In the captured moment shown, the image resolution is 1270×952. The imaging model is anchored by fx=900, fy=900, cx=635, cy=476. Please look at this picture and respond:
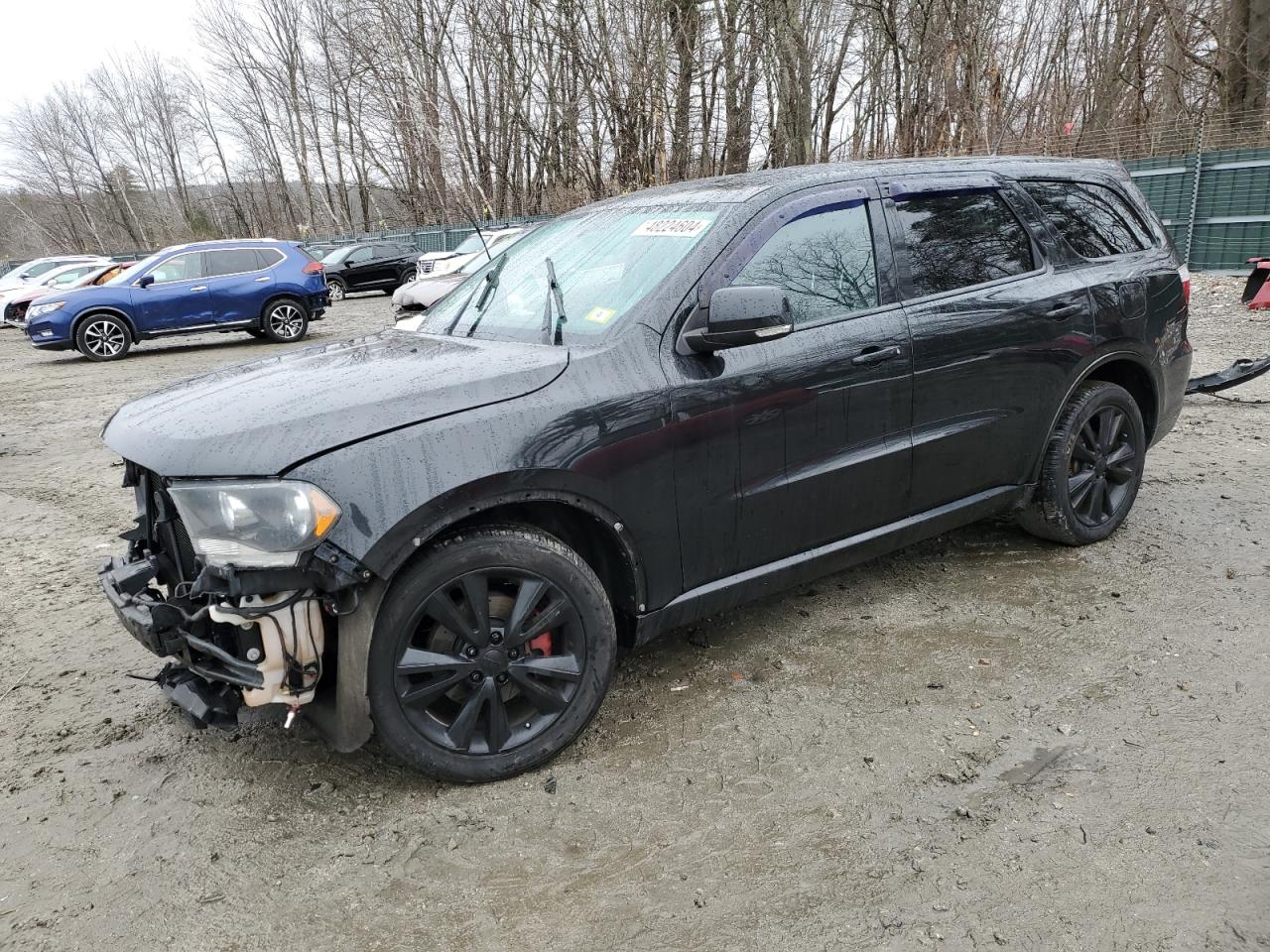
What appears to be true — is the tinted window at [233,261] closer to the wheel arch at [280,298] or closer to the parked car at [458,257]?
the wheel arch at [280,298]

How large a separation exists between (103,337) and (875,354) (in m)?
14.7

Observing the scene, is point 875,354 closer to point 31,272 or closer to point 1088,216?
point 1088,216

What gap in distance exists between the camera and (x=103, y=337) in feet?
47.6

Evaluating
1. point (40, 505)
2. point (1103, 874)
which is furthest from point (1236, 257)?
point (40, 505)

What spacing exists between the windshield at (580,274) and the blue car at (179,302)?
12339 millimetres

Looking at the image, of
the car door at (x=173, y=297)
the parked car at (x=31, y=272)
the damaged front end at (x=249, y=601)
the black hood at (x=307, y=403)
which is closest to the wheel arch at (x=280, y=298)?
the car door at (x=173, y=297)

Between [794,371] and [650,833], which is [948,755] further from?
[794,371]

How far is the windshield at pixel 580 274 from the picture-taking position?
309cm

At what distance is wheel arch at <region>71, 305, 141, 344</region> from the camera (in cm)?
1421

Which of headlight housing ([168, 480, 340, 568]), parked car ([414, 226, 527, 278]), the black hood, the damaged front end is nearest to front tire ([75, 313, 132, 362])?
parked car ([414, 226, 527, 278])

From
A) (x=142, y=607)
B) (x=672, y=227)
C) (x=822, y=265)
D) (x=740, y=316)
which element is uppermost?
(x=672, y=227)

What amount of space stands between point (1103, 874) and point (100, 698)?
3401 millimetres

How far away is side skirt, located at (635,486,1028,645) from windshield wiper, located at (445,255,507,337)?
4.36 ft

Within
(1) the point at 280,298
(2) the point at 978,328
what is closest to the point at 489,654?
(2) the point at 978,328
